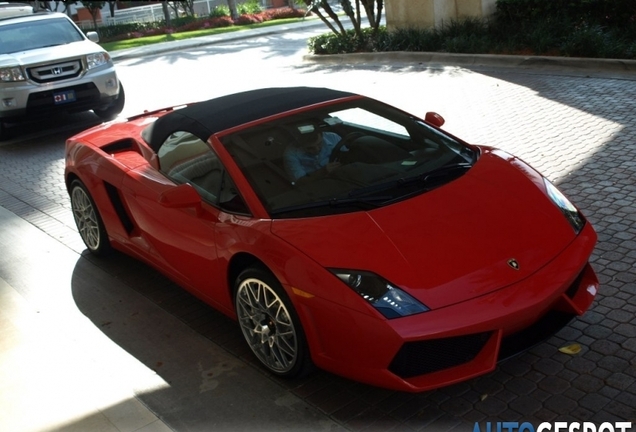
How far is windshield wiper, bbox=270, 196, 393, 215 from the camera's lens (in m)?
4.48

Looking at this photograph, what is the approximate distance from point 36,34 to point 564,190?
A: 9347 mm

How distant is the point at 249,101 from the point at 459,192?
1.73 meters

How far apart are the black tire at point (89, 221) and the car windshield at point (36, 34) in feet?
21.5

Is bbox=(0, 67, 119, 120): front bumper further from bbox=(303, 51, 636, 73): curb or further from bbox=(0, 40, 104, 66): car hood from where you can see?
bbox=(303, 51, 636, 73): curb

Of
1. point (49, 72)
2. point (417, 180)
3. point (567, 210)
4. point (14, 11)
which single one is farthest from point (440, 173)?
point (14, 11)

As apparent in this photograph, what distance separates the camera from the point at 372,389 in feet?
14.4

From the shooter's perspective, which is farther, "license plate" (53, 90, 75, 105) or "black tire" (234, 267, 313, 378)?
"license plate" (53, 90, 75, 105)

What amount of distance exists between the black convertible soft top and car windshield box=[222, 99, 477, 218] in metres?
0.15

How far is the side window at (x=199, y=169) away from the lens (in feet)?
15.8

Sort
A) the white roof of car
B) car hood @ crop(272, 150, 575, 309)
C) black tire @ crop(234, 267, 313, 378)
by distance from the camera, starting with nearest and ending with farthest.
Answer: car hood @ crop(272, 150, 575, 309), black tire @ crop(234, 267, 313, 378), the white roof of car

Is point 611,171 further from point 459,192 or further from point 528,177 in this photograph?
point 459,192

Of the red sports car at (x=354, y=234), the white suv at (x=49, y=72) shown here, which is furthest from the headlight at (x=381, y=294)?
the white suv at (x=49, y=72)

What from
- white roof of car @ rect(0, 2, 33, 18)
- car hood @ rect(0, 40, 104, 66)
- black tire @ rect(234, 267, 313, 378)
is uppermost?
white roof of car @ rect(0, 2, 33, 18)

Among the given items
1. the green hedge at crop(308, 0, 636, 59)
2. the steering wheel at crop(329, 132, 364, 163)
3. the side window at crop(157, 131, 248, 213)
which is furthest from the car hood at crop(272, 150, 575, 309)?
the green hedge at crop(308, 0, 636, 59)
